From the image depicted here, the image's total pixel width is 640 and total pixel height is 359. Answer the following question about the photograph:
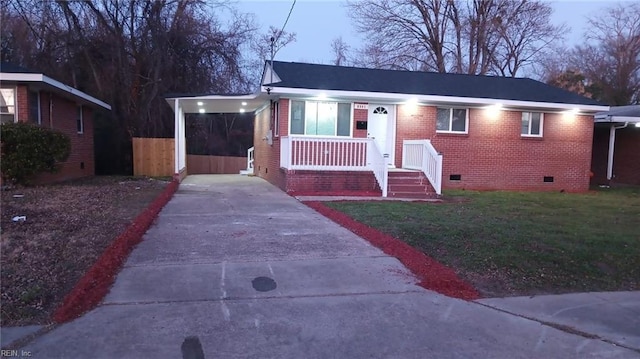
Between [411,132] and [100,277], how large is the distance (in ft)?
40.2

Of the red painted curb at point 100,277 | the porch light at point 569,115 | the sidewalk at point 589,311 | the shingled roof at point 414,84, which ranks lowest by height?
the sidewalk at point 589,311

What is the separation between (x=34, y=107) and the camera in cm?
1430

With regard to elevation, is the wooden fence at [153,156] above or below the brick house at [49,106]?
below

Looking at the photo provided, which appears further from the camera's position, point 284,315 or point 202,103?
point 202,103

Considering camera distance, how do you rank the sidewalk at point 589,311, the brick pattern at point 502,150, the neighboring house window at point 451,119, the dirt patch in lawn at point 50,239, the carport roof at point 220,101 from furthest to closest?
the carport roof at point 220,101
the neighboring house window at point 451,119
the brick pattern at point 502,150
the dirt patch in lawn at point 50,239
the sidewalk at point 589,311

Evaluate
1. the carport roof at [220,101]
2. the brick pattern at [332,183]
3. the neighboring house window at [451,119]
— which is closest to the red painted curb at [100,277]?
the brick pattern at [332,183]

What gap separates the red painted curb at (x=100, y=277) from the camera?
4.46 metres

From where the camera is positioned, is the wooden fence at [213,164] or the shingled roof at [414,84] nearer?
the shingled roof at [414,84]

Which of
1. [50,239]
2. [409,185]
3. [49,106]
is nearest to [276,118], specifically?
[409,185]

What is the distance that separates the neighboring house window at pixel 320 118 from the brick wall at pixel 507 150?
1855 millimetres

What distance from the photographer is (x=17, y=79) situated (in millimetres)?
12906

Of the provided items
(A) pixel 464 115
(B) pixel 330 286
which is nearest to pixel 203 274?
(B) pixel 330 286

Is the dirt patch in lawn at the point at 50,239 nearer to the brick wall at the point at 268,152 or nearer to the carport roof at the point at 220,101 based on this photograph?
the brick wall at the point at 268,152

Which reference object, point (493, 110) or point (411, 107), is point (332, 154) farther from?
point (493, 110)
